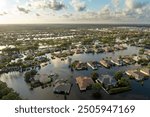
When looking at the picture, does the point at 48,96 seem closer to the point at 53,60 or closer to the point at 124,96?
the point at 124,96

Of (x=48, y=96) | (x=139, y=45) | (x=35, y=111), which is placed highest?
(x=35, y=111)

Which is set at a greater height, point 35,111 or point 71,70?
point 35,111

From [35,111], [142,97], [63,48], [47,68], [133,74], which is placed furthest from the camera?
[63,48]

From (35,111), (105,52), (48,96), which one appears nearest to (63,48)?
(105,52)

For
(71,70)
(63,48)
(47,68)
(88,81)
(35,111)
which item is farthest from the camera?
(63,48)

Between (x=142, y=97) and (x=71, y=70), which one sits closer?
(x=142, y=97)

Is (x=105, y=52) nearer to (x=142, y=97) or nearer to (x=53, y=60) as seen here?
(x=53, y=60)

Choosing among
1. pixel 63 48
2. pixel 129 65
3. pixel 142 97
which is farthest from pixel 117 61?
pixel 63 48

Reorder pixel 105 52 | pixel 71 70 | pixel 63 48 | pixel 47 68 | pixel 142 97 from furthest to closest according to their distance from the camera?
pixel 63 48
pixel 105 52
pixel 47 68
pixel 71 70
pixel 142 97

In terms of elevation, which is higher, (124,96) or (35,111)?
(35,111)
